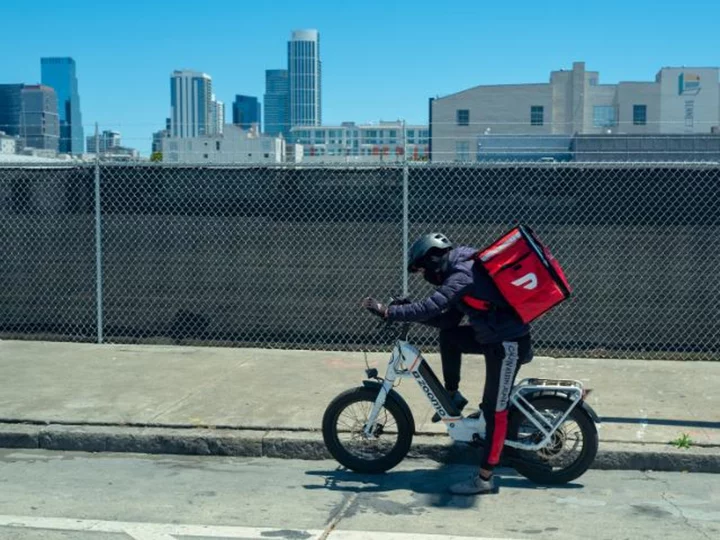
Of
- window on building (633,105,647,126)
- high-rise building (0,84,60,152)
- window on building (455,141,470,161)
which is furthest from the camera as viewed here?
window on building (633,105,647,126)

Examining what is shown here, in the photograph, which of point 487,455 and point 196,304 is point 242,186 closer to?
point 196,304

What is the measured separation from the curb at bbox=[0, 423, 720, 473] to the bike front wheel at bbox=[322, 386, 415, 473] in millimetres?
442

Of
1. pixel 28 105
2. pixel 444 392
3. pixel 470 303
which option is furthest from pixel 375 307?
pixel 28 105

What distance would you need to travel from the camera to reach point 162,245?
1061cm

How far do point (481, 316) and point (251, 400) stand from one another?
2.70 m

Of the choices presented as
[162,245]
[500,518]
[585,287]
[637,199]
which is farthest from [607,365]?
[162,245]

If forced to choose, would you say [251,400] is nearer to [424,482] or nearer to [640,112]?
[424,482]

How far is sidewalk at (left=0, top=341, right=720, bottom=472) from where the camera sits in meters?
7.02

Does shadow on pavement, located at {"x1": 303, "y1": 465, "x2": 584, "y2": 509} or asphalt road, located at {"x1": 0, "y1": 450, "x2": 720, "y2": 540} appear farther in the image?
shadow on pavement, located at {"x1": 303, "y1": 465, "x2": 584, "y2": 509}

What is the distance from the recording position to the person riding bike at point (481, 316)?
6.02 m

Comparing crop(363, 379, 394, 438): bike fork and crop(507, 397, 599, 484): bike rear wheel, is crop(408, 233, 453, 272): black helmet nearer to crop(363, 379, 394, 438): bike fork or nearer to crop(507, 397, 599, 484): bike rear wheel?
crop(363, 379, 394, 438): bike fork

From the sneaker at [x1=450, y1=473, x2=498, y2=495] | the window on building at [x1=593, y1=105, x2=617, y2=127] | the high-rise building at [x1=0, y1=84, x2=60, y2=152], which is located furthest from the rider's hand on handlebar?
the window on building at [x1=593, y1=105, x2=617, y2=127]

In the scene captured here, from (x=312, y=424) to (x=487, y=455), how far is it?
1675mm

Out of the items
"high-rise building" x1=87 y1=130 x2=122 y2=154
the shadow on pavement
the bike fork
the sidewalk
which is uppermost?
"high-rise building" x1=87 y1=130 x2=122 y2=154
